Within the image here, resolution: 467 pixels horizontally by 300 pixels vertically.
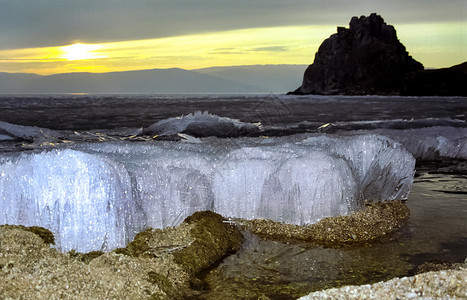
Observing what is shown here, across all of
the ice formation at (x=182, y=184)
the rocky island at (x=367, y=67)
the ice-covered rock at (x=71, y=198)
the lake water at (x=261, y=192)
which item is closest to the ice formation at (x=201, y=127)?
the lake water at (x=261, y=192)

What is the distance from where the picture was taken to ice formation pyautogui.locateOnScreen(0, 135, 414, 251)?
3.27 m

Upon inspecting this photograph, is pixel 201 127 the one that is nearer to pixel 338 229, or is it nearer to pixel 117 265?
pixel 338 229

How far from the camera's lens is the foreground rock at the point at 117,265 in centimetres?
249

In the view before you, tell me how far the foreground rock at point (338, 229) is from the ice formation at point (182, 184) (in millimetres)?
97

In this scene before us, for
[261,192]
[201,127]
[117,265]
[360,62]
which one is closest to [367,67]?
[360,62]

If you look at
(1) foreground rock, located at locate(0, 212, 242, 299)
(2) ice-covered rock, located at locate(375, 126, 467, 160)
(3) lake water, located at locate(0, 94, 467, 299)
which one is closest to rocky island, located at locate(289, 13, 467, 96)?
(2) ice-covered rock, located at locate(375, 126, 467, 160)

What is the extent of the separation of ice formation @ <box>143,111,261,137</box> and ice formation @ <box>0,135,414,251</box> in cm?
555

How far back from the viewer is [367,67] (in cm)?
8069

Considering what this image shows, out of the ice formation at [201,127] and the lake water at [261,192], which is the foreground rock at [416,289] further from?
the ice formation at [201,127]

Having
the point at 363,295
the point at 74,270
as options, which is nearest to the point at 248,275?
the point at 363,295

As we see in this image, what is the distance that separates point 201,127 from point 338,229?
7.34 meters

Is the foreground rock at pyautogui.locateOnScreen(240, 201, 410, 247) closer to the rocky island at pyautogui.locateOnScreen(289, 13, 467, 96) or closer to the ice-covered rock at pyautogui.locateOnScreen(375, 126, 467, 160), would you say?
the ice-covered rock at pyautogui.locateOnScreen(375, 126, 467, 160)

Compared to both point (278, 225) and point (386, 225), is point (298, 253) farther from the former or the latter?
point (386, 225)

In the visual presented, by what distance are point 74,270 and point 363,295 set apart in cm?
177
